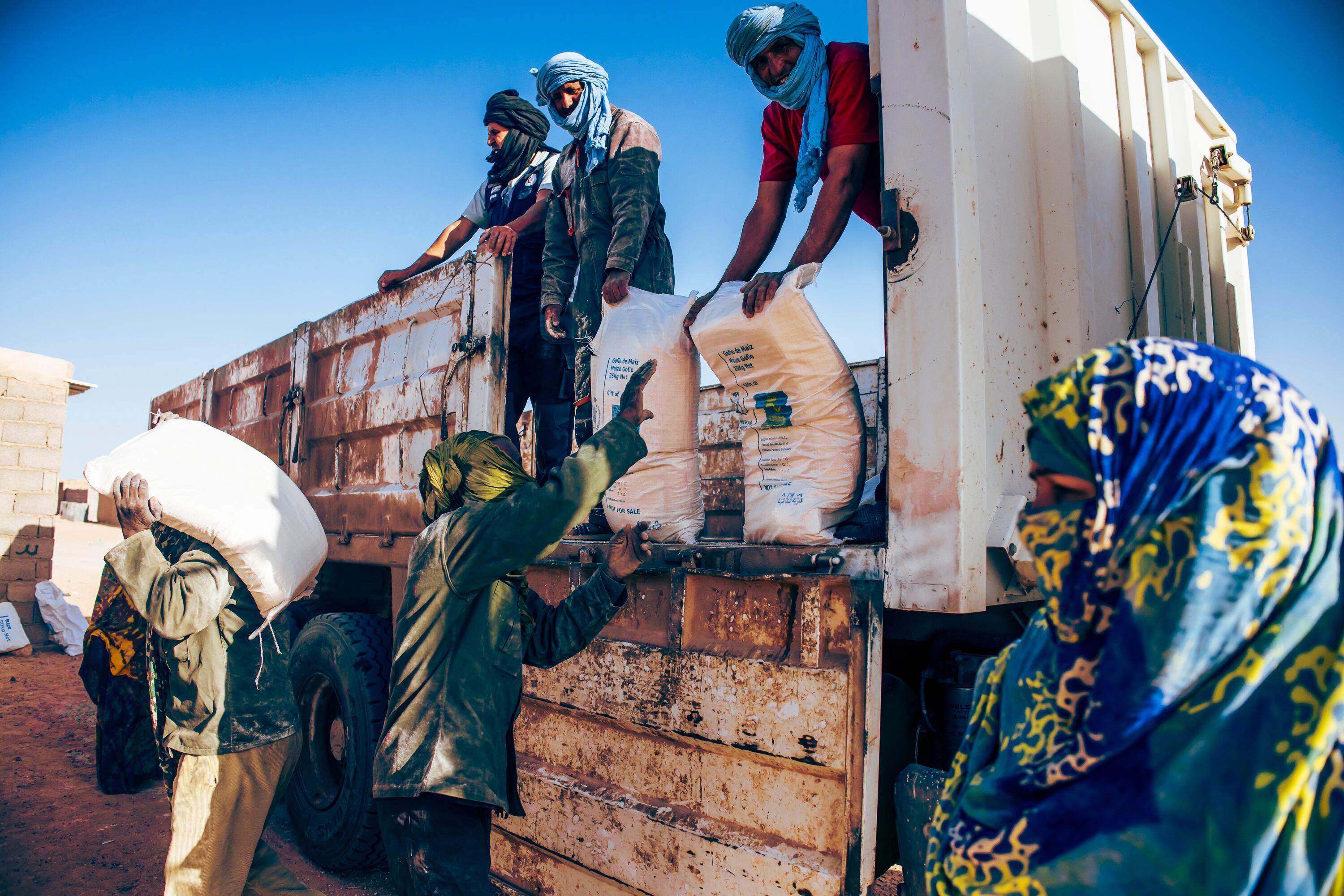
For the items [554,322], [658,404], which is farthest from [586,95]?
[658,404]

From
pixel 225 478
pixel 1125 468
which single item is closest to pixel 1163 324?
pixel 1125 468

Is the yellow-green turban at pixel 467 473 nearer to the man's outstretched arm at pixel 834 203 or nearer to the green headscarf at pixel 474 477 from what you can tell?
the green headscarf at pixel 474 477

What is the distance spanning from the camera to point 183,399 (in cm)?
536

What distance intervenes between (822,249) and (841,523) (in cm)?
69

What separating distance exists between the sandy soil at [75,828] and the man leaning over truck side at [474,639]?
146 centimetres

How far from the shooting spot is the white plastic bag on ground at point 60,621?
Result: 7066 mm

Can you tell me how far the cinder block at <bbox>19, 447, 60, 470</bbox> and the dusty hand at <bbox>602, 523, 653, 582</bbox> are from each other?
306 inches

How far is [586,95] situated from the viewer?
272 cm

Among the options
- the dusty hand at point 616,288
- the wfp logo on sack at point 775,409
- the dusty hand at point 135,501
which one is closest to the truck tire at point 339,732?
the dusty hand at point 135,501

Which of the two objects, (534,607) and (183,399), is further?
(183,399)

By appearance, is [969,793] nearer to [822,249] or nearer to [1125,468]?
[1125,468]

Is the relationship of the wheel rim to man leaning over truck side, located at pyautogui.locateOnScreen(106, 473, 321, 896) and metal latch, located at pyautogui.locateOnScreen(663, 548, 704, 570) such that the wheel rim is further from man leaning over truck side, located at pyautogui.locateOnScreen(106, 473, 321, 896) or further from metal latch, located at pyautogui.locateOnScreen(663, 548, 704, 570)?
metal latch, located at pyautogui.locateOnScreen(663, 548, 704, 570)

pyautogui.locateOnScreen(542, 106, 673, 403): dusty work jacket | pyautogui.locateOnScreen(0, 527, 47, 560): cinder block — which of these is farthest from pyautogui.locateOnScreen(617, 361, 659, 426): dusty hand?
pyautogui.locateOnScreen(0, 527, 47, 560): cinder block

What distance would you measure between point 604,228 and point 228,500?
4.88 feet
